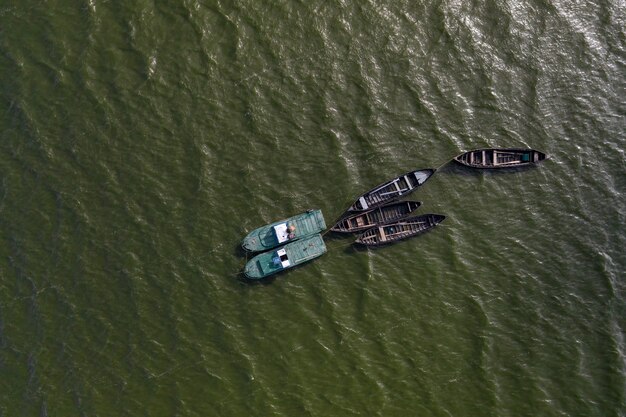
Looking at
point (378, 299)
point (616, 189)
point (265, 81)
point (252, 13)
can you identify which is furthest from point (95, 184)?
point (616, 189)

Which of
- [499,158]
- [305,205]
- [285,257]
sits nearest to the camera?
[285,257]

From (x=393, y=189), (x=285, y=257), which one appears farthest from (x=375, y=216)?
(x=285, y=257)

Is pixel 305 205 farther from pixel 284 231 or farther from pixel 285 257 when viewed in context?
pixel 285 257

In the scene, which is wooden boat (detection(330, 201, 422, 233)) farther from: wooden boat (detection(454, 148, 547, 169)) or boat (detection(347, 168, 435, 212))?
wooden boat (detection(454, 148, 547, 169))

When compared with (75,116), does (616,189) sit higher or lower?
lower

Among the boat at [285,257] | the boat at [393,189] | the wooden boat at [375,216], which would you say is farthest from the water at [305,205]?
the wooden boat at [375,216]

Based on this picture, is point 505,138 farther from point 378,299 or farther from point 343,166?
point 378,299

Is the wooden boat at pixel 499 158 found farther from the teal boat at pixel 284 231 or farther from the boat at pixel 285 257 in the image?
the boat at pixel 285 257

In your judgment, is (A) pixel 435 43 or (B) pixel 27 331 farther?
(A) pixel 435 43
